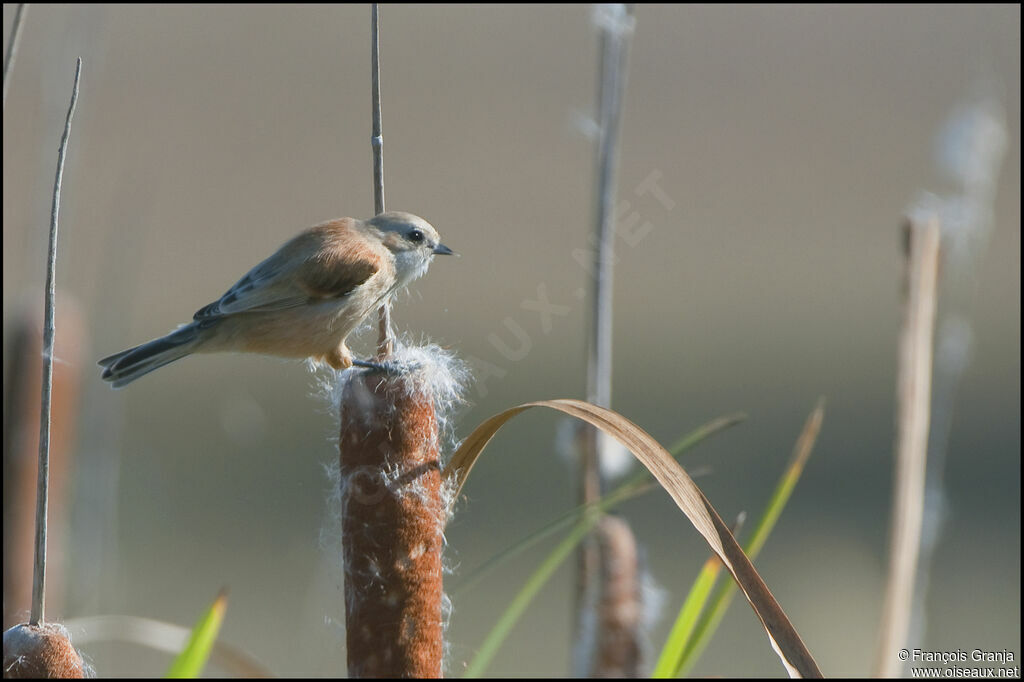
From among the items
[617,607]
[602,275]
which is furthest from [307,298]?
[617,607]

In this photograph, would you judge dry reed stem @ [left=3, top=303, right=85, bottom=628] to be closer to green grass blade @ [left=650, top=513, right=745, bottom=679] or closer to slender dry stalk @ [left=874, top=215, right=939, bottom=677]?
green grass blade @ [left=650, top=513, right=745, bottom=679]

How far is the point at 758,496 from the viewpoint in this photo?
7570mm

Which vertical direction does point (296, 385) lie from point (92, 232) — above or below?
below

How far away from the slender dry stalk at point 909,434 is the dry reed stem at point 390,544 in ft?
3.03

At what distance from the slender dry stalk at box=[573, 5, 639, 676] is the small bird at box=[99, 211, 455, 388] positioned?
1.42 feet

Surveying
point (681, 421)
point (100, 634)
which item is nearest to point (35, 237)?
point (100, 634)

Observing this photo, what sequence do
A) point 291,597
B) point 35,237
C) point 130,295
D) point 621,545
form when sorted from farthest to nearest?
1. point 291,597
2. point 130,295
3. point 35,237
4. point 621,545

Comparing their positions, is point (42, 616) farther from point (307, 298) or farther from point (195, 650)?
point (307, 298)

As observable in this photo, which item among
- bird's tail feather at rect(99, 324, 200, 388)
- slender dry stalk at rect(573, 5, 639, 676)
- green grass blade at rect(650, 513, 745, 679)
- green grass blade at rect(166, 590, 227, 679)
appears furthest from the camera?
slender dry stalk at rect(573, 5, 639, 676)

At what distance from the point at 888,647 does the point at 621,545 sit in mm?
528

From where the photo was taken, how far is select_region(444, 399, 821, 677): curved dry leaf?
1332 mm

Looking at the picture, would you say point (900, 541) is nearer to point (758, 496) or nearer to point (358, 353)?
point (358, 353)

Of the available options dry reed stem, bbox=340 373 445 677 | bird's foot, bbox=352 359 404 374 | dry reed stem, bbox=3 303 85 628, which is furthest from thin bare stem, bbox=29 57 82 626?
dry reed stem, bbox=3 303 85 628

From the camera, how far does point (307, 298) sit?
2.31 meters
